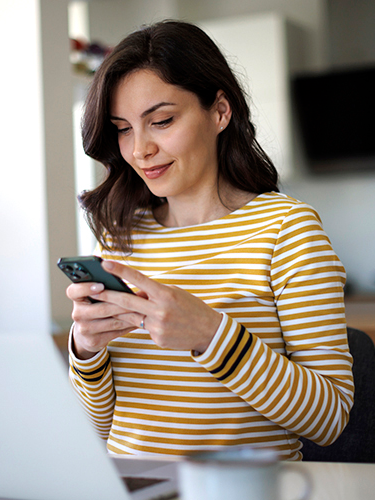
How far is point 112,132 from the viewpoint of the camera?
107cm

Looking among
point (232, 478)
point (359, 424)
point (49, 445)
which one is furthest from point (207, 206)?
point (232, 478)

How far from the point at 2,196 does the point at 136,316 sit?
171 centimetres

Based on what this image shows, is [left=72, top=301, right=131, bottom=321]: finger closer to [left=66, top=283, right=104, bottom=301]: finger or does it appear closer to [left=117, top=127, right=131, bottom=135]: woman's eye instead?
[left=66, top=283, right=104, bottom=301]: finger

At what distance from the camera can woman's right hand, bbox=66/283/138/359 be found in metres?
0.80

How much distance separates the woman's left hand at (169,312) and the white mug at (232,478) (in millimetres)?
367

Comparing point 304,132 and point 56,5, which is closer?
point 56,5

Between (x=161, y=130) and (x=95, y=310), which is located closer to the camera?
(x=95, y=310)

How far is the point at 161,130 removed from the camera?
0.98 metres

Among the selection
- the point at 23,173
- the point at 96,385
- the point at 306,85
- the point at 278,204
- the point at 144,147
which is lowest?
the point at 96,385

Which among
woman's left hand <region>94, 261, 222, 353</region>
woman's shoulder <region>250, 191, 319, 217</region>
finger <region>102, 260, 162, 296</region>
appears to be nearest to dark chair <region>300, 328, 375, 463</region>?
woman's shoulder <region>250, 191, 319, 217</region>

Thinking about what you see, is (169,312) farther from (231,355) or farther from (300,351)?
(300,351)

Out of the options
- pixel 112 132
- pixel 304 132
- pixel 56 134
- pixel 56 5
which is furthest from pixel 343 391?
pixel 304 132

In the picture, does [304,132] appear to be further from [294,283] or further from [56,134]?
[294,283]

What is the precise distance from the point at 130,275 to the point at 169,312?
0.25 ft
